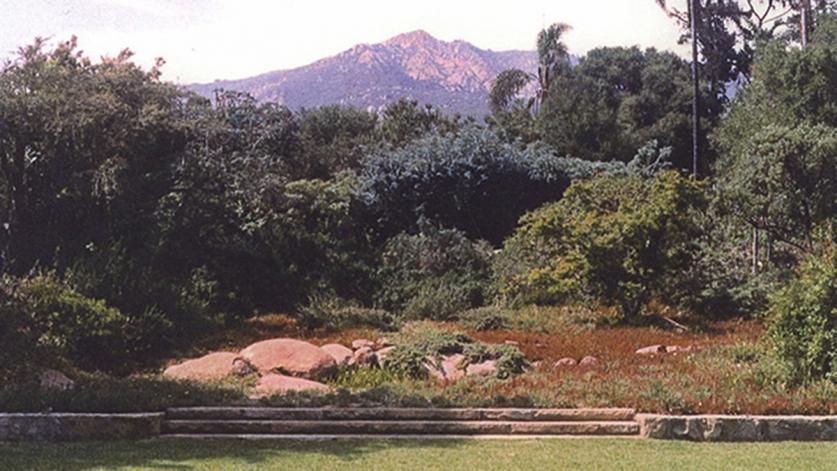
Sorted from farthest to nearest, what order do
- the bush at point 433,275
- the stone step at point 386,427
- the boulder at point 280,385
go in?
the bush at point 433,275, the boulder at point 280,385, the stone step at point 386,427

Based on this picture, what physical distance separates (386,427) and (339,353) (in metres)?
3.37

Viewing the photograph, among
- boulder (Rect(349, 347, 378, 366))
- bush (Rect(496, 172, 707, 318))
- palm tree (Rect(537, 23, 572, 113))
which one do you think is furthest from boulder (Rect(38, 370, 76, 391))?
palm tree (Rect(537, 23, 572, 113))

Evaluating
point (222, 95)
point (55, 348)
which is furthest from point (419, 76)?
point (55, 348)

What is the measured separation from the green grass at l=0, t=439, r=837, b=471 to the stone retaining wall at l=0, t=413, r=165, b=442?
0.24 m

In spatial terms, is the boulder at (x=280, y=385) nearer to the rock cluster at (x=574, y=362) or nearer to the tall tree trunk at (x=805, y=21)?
the rock cluster at (x=574, y=362)

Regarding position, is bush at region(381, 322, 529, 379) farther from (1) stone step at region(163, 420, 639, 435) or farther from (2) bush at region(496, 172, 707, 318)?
(2) bush at region(496, 172, 707, 318)

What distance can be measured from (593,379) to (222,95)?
15.7 m

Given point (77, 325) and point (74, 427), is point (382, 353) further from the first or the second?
point (74, 427)

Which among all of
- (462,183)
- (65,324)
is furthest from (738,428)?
(462,183)

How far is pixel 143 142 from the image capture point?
16.2m

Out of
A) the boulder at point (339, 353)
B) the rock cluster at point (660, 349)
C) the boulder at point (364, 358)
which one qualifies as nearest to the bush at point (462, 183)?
the boulder at point (339, 353)

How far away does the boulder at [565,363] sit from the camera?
11719 millimetres

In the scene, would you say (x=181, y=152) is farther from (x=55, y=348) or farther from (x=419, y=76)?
(x=419, y=76)

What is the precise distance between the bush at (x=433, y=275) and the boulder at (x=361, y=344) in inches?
112
